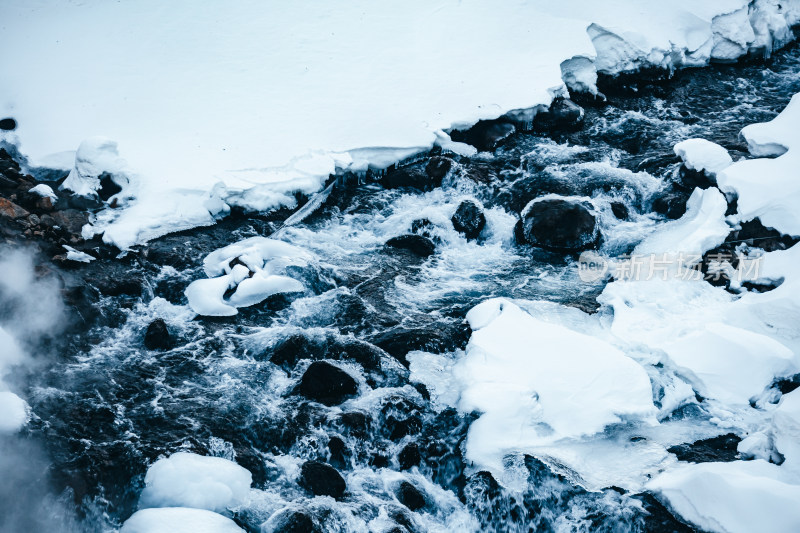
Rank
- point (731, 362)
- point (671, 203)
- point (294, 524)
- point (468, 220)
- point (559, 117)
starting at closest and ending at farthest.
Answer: point (294, 524), point (731, 362), point (468, 220), point (671, 203), point (559, 117)

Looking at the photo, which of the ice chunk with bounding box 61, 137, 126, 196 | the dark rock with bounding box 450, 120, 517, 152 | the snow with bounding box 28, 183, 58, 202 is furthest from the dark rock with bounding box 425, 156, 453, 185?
→ the snow with bounding box 28, 183, 58, 202

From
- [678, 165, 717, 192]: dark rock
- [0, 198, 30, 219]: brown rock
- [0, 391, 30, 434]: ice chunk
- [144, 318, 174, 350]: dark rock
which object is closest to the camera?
[0, 391, 30, 434]: ice chunk

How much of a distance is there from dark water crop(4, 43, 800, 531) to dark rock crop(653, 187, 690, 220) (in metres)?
0.11

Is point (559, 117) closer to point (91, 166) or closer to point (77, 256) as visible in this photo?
point (91, 166)

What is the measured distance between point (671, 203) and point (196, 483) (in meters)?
6.33

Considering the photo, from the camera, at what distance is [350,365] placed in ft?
20.3

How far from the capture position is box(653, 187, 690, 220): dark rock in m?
8.13

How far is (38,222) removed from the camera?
7.55m

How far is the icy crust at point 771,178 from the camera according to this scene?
23.8ft

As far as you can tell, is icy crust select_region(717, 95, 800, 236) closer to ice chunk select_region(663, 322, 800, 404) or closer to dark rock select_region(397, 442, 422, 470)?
ice chunk select_region(663, 322, 800, 404)

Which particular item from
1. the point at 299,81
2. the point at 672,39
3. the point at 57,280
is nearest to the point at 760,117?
the point at 672,39

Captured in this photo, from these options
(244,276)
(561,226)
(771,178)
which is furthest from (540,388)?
(771,178)

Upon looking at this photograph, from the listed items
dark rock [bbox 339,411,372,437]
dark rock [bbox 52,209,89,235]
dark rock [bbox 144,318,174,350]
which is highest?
dark rock [bbox 52,209,89,235]

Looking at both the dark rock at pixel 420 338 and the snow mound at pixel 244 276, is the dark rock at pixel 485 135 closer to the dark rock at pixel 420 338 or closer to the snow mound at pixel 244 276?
the snow mound at pixel 244 276
